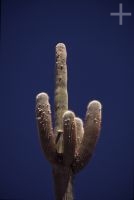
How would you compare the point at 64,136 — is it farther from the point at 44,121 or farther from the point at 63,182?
the point at 63,182

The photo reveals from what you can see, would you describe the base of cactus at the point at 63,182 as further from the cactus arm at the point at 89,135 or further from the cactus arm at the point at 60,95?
the cactus arm at the point at 60,95

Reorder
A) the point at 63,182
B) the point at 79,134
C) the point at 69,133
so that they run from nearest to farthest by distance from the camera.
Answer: the point at 69,133 < the point at 63,182 < the point at 79,134

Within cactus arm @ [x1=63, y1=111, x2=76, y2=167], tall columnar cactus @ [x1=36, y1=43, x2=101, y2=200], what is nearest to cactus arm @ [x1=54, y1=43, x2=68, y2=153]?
tall columnar cactus @ [x1=36, y1=43, x2=101, y2=200]

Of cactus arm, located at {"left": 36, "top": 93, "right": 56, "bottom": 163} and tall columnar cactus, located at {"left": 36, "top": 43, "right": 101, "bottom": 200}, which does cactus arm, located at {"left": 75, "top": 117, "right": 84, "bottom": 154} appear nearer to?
tall columnar cactus, located at {"left": 36, "top": 43, "right": 101, "bottom": 200}

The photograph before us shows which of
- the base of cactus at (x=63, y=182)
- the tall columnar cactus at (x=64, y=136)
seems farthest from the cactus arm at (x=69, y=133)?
the base of cactus at (x=63, y=182)

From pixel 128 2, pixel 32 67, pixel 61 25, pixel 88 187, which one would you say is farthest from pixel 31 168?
pixel 128 2

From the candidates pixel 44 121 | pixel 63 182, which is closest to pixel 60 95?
pixel 44 121

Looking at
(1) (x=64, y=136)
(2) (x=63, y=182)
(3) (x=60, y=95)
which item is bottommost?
(2) (x=63, y=182)

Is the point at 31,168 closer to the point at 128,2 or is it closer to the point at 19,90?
the point at 19,90
